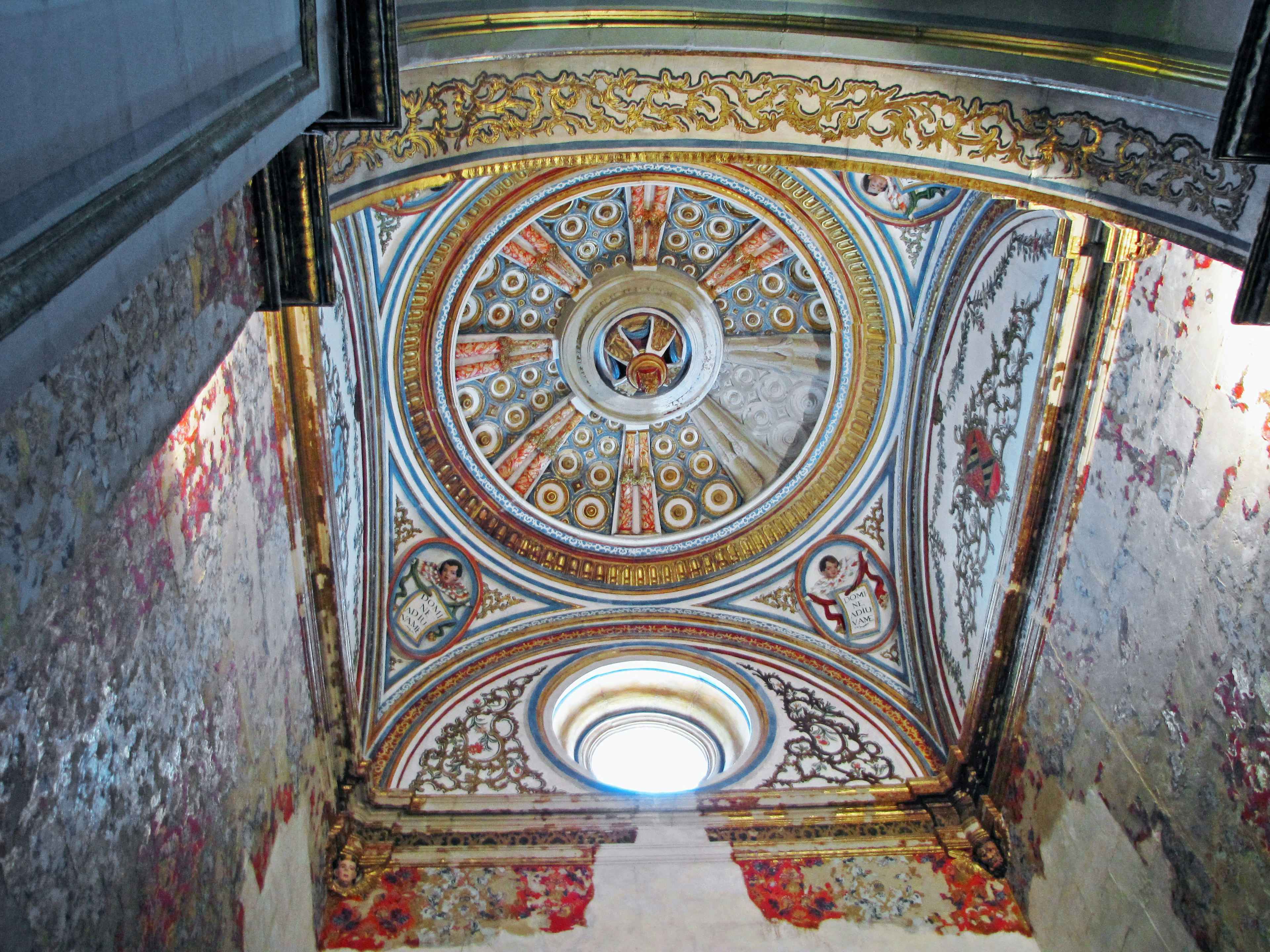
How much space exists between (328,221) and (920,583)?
6.52 meters

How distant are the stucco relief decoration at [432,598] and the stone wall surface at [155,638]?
104 inches

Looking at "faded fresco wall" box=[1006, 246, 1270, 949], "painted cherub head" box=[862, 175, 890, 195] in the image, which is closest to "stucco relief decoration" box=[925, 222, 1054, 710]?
"faded fresco wall" box=[1006, 246, 1270, 949]

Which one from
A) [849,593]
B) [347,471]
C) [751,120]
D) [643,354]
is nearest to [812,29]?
[751,120]

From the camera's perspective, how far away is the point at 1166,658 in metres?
5.82

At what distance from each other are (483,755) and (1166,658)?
17.1 ft

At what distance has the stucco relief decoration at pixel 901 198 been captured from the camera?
8.31 metres

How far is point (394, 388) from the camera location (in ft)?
30.0

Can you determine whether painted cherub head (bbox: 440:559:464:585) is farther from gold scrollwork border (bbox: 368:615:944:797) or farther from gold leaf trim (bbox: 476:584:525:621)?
gold scrollwork border (bbox: 368:615:944:797)

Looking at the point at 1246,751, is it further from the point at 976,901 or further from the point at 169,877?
the point at 169,877

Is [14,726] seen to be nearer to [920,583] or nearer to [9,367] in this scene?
[9,367]

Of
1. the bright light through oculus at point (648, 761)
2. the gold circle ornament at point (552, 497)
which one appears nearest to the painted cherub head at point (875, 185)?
the gold circle ornament at point (552, 497)

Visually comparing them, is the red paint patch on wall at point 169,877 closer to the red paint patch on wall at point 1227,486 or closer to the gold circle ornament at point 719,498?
the red paint patch on wall at point 1227,486

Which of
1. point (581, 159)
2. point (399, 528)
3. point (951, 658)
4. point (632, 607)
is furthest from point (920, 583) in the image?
point (581, 159)

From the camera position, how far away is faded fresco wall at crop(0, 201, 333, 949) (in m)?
2.55
